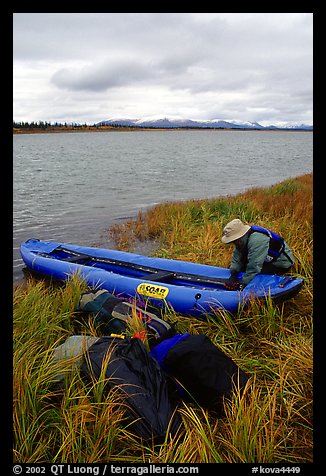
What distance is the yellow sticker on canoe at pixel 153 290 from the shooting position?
15.5 feet

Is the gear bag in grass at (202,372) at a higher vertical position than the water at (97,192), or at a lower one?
lower

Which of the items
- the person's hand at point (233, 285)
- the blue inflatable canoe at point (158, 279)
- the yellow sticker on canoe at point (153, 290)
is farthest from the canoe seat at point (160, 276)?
the person's hand at point (233, 285)

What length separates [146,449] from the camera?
8.02ft

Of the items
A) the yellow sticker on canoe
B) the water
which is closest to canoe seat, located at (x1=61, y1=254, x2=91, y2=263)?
the water

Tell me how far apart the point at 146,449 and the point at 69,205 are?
11.9 metres

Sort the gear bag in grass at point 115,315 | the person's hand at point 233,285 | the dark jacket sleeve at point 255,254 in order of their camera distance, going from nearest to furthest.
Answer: the gear bag in grass at point 115,315 < the dark jacket sleeve at point 255,254 < the person's hand at point 233,285

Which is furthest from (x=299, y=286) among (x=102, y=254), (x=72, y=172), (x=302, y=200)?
(x=72, y=172)

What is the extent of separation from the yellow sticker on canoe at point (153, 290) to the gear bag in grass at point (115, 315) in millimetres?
688

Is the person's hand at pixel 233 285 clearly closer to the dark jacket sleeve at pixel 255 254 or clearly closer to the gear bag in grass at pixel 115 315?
the dark jacket sleeve at pixel 255 254

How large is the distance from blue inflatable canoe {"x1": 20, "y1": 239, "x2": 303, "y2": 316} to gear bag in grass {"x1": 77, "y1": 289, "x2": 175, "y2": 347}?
1.94 feet

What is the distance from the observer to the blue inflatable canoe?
4.20 m

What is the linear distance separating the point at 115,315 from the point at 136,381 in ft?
4.16

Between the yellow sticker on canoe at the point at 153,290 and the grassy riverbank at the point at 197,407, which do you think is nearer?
the grassy riverbank at the point at 197,407
